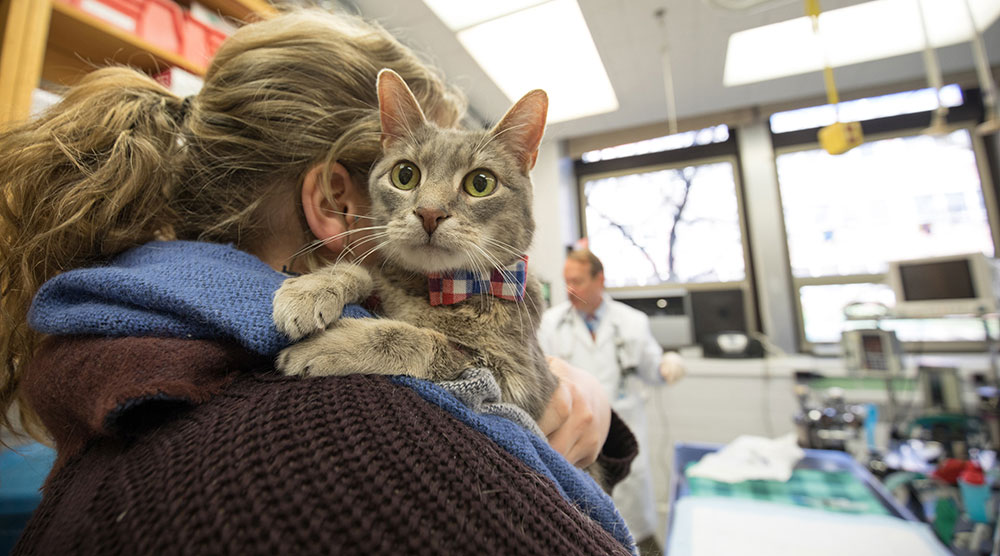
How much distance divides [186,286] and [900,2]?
11.4 ft

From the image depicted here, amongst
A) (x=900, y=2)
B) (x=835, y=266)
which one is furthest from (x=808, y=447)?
(x=900, y=2)

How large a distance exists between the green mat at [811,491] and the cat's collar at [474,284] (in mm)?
1375

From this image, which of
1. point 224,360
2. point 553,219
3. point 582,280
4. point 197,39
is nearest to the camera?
point 224,360

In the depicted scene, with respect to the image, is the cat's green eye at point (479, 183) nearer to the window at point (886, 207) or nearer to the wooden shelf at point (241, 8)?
the wooden shelf at point (241, 8)

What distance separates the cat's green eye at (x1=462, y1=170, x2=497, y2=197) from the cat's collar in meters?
0.15

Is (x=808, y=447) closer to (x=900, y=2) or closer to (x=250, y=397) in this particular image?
(x=900, y=2)

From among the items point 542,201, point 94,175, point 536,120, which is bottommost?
point 94,175

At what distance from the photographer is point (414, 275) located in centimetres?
78

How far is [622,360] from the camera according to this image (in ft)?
8.40

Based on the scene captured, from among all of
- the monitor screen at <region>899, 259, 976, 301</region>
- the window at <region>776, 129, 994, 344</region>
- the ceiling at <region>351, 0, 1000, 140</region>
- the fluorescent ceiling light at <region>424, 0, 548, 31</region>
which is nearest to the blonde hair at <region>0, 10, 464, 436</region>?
the ceiling at <region>351, 0, 1000, 140</region>

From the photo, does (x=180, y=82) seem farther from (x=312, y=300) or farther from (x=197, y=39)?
(x=312, y=300)

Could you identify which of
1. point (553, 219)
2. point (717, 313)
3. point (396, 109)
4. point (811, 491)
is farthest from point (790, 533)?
point (553, 219)

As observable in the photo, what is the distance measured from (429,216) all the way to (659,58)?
2.69m

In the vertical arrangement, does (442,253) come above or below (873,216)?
below
